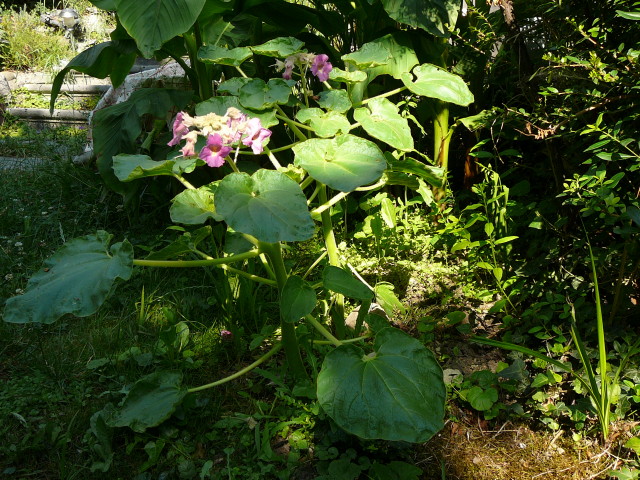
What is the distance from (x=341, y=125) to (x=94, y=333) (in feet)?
4.09

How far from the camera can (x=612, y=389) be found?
5.49 ft

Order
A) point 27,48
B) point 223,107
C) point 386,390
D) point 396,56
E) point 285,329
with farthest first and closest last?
point 27,48 < point 396,56 < point 223,107 < point 285,329 < point 386,390

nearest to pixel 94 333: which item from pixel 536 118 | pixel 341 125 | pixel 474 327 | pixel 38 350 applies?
pixel 38 350

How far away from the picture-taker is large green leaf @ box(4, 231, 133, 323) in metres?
1.49

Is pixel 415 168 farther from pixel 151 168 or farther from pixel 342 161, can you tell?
pixel 151 168

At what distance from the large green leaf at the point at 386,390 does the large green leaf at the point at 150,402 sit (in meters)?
0.53

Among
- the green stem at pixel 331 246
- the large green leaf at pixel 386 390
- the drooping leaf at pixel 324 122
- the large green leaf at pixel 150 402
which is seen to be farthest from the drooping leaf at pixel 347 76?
the large green leaf at pixel 150 402

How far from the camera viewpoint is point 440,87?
206 centimetres

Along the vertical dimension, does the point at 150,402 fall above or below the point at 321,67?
below

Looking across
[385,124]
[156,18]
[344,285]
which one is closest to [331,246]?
[344,285]

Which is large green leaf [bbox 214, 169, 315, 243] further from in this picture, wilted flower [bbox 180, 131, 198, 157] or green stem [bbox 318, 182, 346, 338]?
A: green stem [bbox 318, 182, 346, 338]

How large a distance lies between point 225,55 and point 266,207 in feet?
2.71

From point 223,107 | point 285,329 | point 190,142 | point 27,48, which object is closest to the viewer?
point 190,142

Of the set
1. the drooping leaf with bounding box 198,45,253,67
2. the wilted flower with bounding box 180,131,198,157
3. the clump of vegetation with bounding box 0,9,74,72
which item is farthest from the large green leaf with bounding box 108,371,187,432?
the clump of vegetation with bounding box 0,9,74,72
